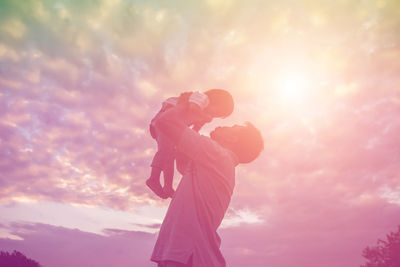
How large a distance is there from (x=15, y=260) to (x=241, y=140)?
880 inches

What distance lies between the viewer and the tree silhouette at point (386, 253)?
150 ft

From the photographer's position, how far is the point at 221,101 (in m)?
3.97

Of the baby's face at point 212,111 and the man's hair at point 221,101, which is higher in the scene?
the man's hair at point 221,101

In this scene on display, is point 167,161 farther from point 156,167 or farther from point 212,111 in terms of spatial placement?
point 212,111

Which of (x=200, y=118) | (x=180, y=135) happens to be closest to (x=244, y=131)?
(x=200, y=118)

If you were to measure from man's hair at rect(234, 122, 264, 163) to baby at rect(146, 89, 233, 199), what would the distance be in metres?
0.60

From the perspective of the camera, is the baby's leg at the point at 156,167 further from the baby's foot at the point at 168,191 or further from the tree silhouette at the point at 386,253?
the tree silhouette at the point at 386,253

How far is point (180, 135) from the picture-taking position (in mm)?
3523

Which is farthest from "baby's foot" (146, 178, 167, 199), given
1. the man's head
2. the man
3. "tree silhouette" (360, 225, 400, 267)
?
"tree silhouette" (360, 225, 400, 267)

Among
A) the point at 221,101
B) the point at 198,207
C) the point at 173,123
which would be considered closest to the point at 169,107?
the point at 173,123

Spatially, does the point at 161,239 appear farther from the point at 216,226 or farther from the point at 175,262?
the point at 216,226

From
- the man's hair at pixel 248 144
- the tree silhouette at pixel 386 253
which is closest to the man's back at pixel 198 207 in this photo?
the man's hair at pixel 248 144

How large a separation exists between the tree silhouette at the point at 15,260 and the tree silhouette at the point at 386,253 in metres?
49.0

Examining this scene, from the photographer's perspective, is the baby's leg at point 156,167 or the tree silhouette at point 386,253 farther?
the tree silhouette at point 386,253
